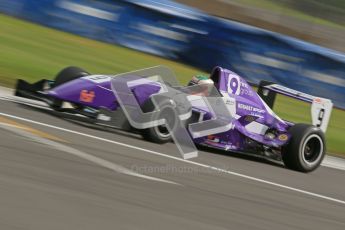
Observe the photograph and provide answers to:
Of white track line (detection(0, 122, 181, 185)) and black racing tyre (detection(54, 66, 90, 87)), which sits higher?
black racing tyre (detection(54, 66, 90, 87))

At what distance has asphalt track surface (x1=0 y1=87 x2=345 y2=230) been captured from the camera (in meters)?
4.81

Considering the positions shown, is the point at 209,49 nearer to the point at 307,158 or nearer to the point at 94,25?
the point at 94,25

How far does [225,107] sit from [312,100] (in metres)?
1.35

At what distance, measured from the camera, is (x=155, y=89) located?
8.32m

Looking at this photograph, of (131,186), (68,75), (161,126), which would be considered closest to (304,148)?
(161,126)

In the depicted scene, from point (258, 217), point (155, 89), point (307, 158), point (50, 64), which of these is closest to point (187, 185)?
point (258, 217)

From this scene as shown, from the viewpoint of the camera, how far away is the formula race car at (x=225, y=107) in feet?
26.7

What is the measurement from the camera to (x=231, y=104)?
28.5 ft

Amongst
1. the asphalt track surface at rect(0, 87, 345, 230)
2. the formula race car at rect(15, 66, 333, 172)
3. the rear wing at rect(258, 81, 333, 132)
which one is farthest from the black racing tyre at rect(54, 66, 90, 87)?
the rear wing at rect(258, 81, 333, 132)

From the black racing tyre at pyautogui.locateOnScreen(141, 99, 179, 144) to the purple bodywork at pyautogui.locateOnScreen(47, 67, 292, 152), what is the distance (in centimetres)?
26

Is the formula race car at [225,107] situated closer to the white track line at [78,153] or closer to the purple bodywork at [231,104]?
the purple bodywork at [231,104]

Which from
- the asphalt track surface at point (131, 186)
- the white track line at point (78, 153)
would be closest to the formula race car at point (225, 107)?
the asphalt track surface at point (131, 186)

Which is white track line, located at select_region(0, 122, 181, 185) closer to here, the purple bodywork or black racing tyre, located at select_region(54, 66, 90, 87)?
the purple bodywork

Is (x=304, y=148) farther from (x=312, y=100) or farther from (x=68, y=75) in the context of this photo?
(x=68, y=75)
